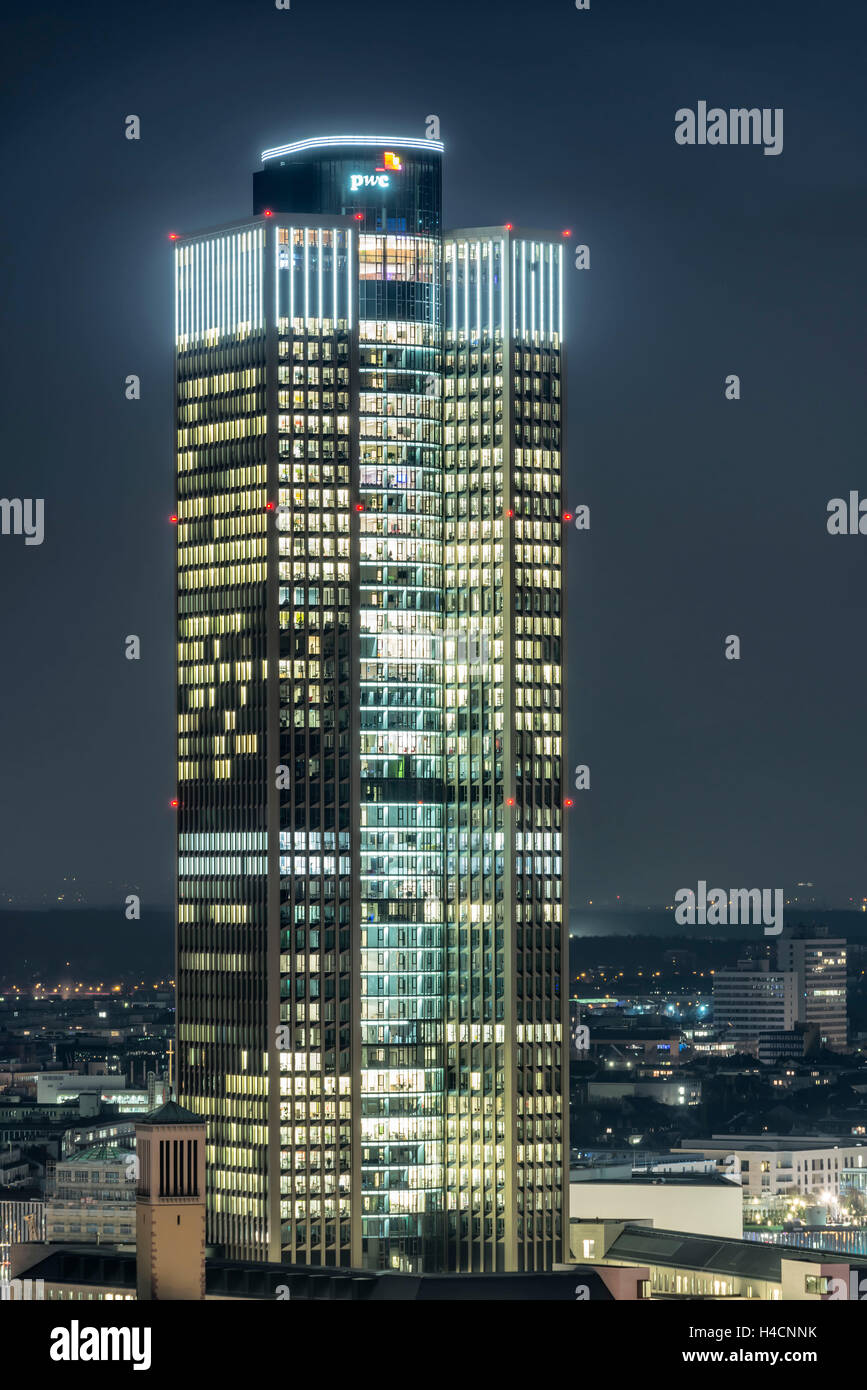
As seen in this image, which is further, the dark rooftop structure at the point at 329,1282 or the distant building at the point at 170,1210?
the dark rooftop structure at the point at 329,1282

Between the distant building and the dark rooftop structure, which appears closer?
the distant building

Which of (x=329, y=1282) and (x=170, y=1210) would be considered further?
(x=329, y=1282)

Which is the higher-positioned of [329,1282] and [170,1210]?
[170,1210]

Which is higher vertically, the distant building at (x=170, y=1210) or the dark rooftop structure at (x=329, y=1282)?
the distant building at (x=170, y=1210)

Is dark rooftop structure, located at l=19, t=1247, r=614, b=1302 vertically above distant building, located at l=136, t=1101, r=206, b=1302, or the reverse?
distant building, located at l=136, t=1101, r=206, b=1302
